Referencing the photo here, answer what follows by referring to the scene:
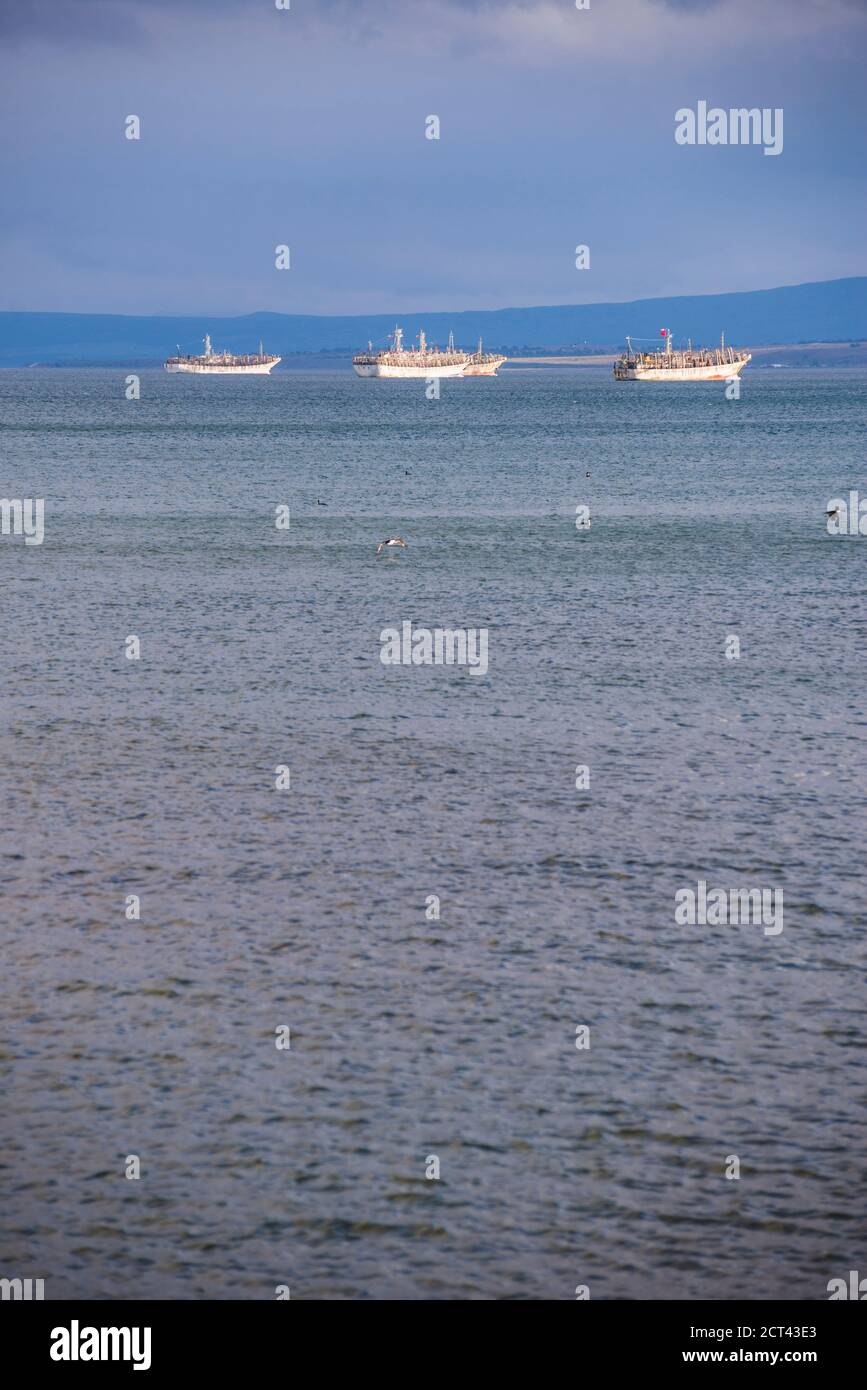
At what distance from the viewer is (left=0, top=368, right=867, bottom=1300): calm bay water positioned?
39.2 ft

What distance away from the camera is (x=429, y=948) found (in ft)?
55.1

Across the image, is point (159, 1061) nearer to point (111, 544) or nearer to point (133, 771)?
point (133, 771)

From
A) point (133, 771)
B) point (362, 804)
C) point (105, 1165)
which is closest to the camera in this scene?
point (105, 1165)

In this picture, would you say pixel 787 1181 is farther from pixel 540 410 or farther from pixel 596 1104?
pixel 540 410

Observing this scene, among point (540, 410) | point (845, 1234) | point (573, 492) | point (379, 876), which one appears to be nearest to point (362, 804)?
point (379, 876)

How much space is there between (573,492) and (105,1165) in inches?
2285

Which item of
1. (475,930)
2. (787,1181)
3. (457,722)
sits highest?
(457,722)

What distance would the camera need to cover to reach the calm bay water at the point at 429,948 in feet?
39.2

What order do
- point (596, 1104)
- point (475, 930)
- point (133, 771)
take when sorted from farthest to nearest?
point (133, 771) < point (475, 930) < point (596, 1104)

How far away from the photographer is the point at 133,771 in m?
23.0

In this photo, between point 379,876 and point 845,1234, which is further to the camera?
point 379,876

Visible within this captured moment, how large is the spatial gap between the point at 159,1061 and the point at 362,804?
7.48m

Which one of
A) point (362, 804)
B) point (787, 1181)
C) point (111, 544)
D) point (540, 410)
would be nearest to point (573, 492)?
point (111, 544)
